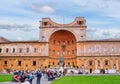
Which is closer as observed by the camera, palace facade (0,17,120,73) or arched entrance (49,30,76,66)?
palace facade (0,17,120,73)

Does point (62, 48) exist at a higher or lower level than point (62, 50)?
higher

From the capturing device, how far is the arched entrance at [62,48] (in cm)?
8275

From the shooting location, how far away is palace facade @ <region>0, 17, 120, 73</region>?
261ft

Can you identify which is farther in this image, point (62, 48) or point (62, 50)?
point (62, 50)

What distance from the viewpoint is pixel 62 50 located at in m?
84.1

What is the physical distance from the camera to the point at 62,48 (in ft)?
273

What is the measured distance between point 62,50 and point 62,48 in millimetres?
1148

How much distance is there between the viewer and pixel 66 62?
82688mm

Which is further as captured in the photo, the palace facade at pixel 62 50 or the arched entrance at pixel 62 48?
the arched entrance at pixel 62 48

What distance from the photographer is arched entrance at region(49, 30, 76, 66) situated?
82.8 metres

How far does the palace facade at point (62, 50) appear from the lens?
79.6 meters

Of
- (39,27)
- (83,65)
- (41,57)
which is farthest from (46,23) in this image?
(83,65)

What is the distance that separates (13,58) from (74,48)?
19.5m

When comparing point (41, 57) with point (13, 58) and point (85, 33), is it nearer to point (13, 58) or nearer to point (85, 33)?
point (13, 58)
